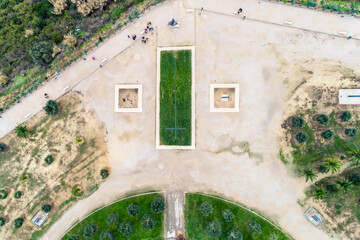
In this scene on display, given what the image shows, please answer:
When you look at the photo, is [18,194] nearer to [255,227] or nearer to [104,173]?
[104,173]

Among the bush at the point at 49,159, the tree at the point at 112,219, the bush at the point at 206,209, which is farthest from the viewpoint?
the bush at the point at 49,159

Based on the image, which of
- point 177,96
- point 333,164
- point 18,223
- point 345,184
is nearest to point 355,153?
point 333,164

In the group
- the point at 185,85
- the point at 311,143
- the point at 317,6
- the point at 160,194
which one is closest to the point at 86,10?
the point at 185,85

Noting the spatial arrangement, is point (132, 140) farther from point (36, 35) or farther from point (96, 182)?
point (36, 35)

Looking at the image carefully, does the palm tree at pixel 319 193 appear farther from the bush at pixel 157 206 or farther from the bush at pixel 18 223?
the bush at pixel 18 223

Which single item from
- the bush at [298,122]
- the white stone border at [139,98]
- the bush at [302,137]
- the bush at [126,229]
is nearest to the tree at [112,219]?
the bush at [126,229]

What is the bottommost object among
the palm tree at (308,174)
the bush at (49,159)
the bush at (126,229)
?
the bush at (126,229)
